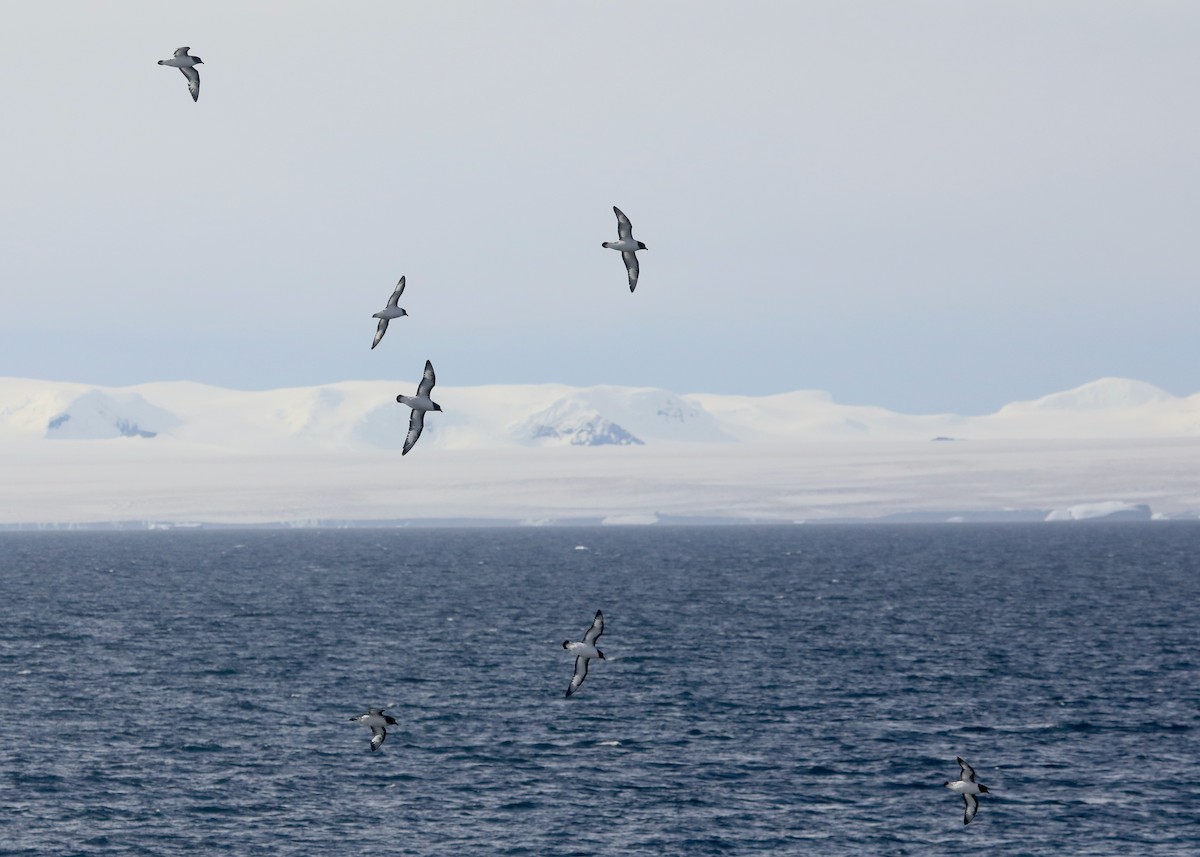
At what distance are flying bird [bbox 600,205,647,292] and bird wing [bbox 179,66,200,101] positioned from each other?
1177 centimetres

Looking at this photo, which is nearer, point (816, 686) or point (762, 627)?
point (816, 686)

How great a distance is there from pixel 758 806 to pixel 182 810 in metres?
29.6

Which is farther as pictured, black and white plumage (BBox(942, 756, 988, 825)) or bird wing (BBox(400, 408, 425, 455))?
black and white plumage (BBox(942, 756, 988, 825))

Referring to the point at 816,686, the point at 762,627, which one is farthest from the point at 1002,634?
the point at 816,686

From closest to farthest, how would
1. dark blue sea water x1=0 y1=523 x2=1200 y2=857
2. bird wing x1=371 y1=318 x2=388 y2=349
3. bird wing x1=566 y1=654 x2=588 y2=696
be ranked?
bird wing x1=371 y1=318 x2=388 y2=349 → bird wing x1=566 y1=654 x2=588 y2=696 → dark blue sea water x1=0 y1=523 x2=1200 y2=857

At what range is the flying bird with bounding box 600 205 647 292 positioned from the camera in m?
41.2

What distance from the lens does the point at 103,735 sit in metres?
96.4

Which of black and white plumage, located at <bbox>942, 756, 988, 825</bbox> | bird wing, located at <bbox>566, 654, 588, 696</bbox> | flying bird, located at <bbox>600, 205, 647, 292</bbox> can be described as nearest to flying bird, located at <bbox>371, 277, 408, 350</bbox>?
flying bird, located at <bbox>600, 205, 647, 292</bbox>

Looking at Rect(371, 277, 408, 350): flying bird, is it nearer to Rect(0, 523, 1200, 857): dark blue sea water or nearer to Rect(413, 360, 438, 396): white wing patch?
Rect(413, 360, 438, 396): white wing patch

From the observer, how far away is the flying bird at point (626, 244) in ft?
135

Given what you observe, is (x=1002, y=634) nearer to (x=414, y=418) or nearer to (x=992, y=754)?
(x=992, y=754)

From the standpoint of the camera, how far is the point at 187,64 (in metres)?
43.1

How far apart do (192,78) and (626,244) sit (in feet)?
43.7

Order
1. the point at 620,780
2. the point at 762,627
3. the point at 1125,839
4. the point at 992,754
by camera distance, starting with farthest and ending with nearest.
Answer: the point at 762,627, the point at 992,754, the point at 620,780, the point at 1125,839
